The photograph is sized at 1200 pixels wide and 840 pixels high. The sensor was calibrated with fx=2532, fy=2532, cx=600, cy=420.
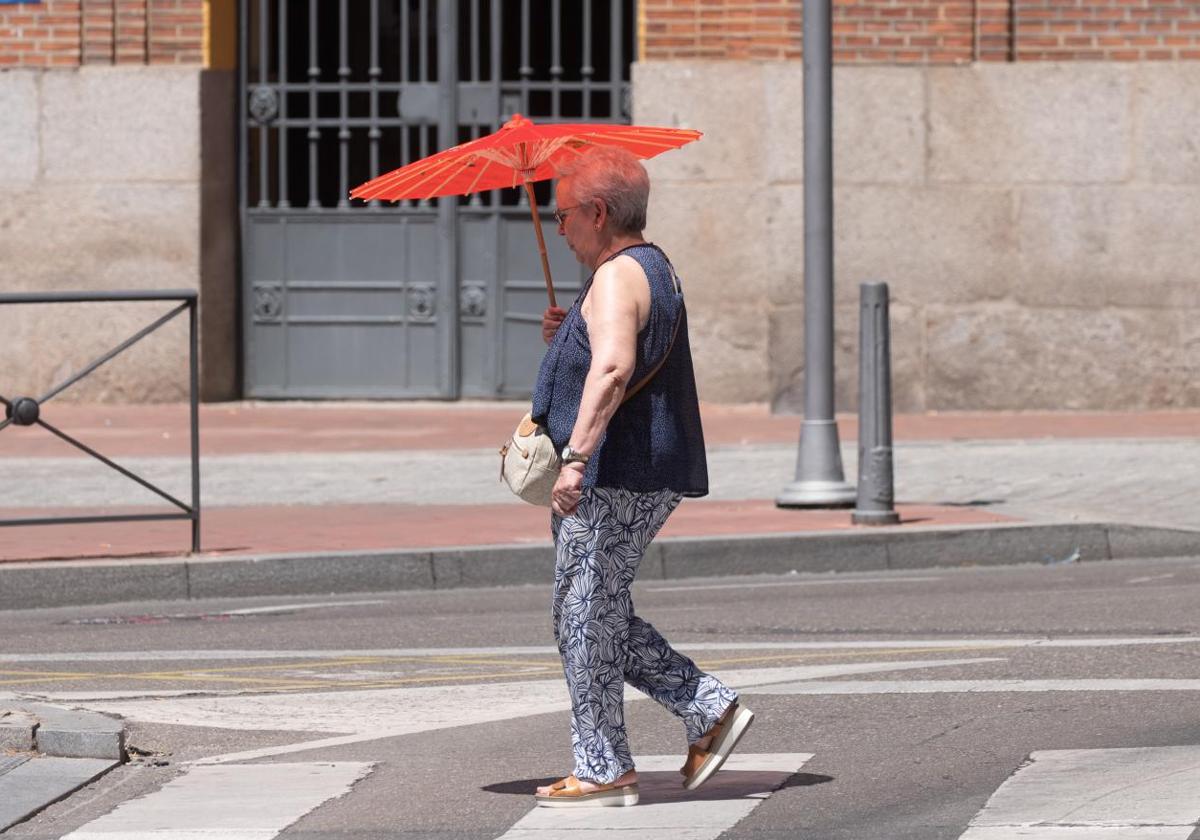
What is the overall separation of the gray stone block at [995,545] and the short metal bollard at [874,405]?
380 millimetres

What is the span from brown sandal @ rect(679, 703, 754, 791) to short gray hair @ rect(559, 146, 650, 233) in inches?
49.0

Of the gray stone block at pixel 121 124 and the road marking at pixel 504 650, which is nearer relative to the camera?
the road marking at pixel 504 650

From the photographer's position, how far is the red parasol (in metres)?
6.66

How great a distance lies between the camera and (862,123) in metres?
18.5

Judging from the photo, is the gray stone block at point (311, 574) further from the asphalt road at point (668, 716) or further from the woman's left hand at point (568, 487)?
the woman's left hand at point (568, 487)

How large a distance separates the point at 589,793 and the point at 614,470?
2.63 ft

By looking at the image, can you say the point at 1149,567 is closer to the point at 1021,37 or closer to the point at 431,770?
the point at 431,770

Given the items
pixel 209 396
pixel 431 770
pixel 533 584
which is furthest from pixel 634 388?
pixel 209 396

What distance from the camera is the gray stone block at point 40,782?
6281mm

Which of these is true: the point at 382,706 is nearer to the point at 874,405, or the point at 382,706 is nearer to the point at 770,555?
the point at 770,555

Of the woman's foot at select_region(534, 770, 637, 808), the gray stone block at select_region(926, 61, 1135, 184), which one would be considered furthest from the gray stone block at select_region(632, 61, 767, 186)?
the woman's foot at select_region(534, 770, 637, 808)

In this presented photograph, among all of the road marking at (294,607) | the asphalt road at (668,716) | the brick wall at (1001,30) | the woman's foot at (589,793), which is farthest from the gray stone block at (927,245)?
the woman's foot at (589,793)

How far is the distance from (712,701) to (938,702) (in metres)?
1.43

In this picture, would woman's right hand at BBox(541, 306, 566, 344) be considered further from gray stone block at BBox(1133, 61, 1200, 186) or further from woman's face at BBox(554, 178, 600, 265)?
gray stone block at BBox(1133, 61, 1200, 186)
